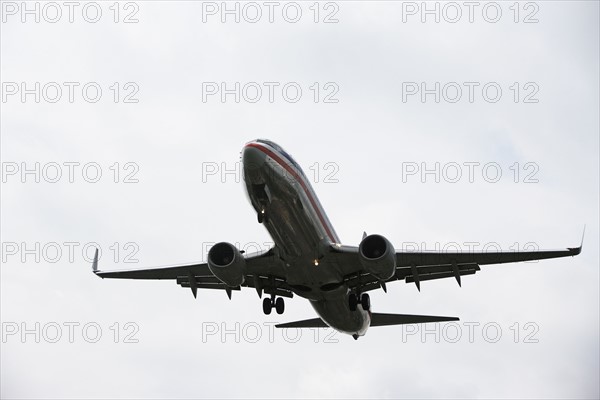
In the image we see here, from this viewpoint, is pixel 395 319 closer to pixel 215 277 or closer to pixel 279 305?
pixel 279 305

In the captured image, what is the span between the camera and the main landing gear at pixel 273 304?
38844 mm

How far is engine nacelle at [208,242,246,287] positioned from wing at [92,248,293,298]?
1.49 meters

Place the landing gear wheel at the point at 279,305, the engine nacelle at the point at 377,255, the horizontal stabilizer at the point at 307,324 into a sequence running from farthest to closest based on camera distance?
the horizontal stabilizer at the point at 307,324
the landing gear wheel at the point at 279,305
the engine nacelle at the point at 377,255

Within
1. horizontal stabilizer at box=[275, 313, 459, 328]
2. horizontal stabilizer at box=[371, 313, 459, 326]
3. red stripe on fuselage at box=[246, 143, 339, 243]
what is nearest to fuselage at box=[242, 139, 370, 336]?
red stripe on fuselage at box=[246, 143, 339, 243]

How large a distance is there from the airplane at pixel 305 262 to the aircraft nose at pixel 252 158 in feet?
0.11

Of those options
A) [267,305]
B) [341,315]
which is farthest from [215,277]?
[341,315]

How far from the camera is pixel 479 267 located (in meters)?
37.6

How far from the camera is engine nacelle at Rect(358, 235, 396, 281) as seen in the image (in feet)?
111

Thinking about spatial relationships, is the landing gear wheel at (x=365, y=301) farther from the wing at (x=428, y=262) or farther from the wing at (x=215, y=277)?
the wing at (x=215, y=277)

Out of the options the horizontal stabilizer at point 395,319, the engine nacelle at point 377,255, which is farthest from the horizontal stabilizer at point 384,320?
the engine nacelle at point 377,255

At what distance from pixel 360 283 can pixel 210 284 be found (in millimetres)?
7427

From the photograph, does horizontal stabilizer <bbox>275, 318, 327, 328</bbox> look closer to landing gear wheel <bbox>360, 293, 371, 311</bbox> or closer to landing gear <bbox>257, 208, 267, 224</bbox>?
landing gear wheel <bbox>360, 293, 371, 311</bbox>

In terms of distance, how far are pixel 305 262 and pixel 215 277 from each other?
626 centimetres

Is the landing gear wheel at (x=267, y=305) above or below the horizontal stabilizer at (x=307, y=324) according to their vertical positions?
above
